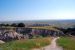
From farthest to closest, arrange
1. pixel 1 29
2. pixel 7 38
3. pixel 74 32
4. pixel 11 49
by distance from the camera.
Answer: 1. pixel 74 32
2. pixel 1 29
3. pixel 7 38
4. pixel 11 49

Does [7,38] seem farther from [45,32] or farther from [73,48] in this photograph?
[73,48]

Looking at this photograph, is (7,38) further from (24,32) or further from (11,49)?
(11,49)

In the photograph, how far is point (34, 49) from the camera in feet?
76.7

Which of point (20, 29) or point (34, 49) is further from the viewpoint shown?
point (20, 29)

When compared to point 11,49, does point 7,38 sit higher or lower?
lower

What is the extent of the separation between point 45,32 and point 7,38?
56.0 feet

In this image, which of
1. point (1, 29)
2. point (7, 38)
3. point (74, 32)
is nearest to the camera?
point (7, 38)

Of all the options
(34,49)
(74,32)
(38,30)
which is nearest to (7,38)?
(38,30)

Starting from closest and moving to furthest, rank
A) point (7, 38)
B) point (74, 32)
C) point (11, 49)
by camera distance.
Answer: point (11, 49) → point (7, 38) → point (74, 32)

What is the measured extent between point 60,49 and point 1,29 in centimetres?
4326

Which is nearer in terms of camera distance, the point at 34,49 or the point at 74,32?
the point at 34,49

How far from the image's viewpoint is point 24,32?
216ft

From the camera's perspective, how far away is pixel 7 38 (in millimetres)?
53562

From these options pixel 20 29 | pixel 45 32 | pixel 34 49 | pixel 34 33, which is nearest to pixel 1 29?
pixel 20 29
